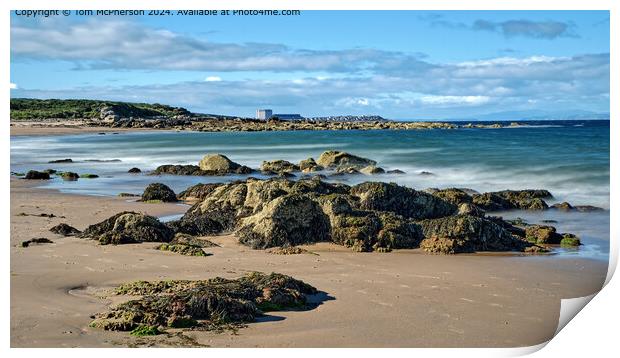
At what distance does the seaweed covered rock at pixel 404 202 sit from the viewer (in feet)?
34.8

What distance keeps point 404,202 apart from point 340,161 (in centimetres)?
1324

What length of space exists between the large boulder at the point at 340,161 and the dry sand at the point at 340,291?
14550mm

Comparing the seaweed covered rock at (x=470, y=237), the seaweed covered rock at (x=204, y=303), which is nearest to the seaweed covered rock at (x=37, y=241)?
the seaweed covered rock at (x=204, y=303)

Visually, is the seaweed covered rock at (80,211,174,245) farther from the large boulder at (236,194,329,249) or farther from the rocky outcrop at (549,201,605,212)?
the rocky outcrop at (549,201,605,212)

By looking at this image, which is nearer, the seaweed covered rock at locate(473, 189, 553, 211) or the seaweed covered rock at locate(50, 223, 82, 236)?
the seaweed covered rock at locate(50, 223, 82, 236)

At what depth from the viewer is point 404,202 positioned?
420 inches

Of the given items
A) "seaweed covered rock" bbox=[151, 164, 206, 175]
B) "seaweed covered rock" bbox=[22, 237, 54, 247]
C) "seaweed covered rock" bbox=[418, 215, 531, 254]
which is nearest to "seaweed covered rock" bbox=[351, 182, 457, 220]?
"seaweed covered rock" bbox=[418, 215, 531, 254]

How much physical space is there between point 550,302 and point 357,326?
2090 mm

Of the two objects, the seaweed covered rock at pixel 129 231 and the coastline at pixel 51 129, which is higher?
the coastline at pixel 51 129

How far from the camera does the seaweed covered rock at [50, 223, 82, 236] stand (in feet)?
30.3

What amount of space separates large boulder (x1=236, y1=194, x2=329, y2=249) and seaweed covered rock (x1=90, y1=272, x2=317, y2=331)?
249 cm

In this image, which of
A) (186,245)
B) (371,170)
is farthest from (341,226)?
(371,170)

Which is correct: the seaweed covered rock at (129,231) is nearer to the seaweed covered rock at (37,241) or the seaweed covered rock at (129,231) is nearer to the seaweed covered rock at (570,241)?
the seaweed covered rock at (37,241)
